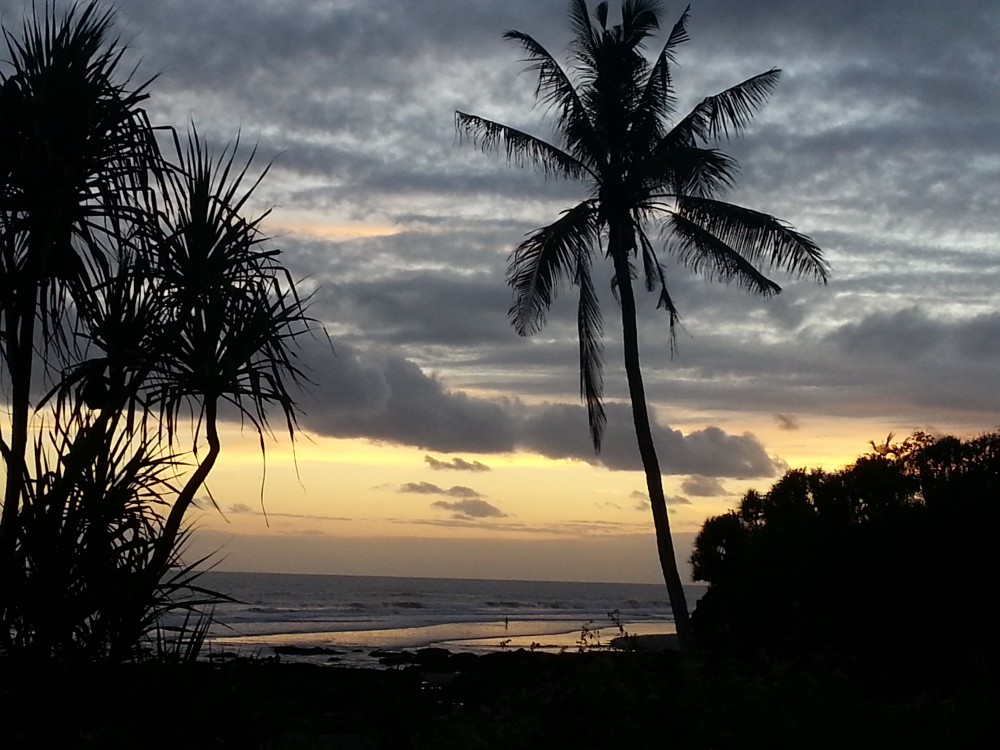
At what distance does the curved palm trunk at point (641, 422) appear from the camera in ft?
54.6

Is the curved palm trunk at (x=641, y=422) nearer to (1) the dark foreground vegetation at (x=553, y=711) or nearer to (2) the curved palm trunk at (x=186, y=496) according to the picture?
(1) the dark foreground vegetation at (x=553, y=711)

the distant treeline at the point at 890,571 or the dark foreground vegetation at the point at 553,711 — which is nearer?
the dark foreground vegetation at the point at 553,711

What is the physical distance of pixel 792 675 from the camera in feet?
24.6

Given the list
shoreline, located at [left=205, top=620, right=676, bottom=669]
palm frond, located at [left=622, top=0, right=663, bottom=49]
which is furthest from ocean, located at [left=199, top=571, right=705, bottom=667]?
A: palm frond, located at [left=622, top=0, right=663, bottom=49]

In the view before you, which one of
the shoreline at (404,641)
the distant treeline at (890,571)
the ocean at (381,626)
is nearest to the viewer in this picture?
the distant treeline at (890,571)

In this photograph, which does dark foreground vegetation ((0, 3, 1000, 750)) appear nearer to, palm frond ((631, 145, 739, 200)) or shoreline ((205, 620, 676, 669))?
palm frond ((631, 145, 739, 200))

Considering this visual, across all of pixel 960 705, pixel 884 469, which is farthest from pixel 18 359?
pixel 884 469

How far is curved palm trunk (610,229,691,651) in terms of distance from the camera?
1666 cm

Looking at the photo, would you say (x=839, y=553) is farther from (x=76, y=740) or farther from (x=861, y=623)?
(x=76, y=740)

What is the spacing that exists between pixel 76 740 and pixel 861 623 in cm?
1345

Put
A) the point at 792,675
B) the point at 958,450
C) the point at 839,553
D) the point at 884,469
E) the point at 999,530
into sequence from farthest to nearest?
1. the point at 958,450
2. the point at 884,469
3. the point at 839,553
4. the point at 999,530
5. the point at 792,675

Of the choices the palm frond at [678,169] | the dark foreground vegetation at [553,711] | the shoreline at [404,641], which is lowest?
the shoreline at [404,641]

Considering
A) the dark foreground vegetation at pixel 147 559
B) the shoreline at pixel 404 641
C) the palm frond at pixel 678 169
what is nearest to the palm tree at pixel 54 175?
the dark foreground vegetation at pixel 147 559

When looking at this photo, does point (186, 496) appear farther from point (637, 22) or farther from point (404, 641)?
point (404, 641)
